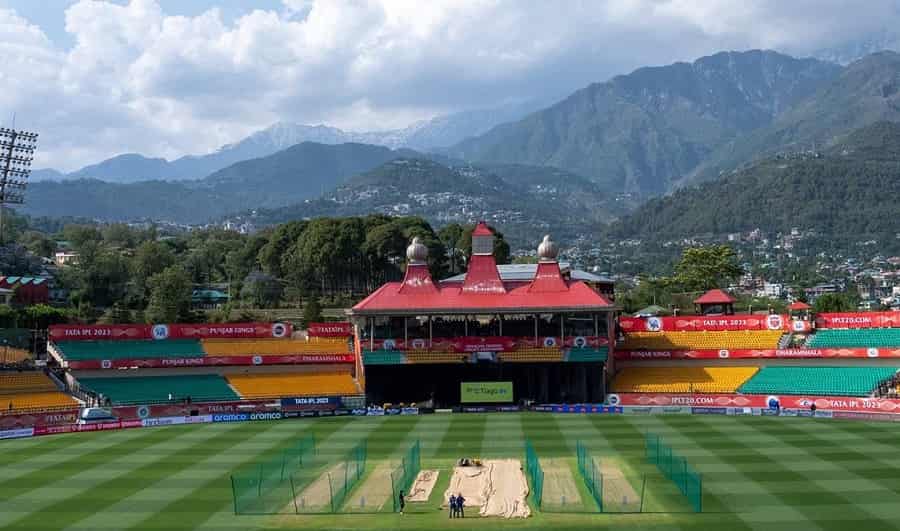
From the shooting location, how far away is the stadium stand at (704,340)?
223 feet

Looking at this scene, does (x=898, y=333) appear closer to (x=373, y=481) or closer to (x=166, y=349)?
(x=373, y=481)

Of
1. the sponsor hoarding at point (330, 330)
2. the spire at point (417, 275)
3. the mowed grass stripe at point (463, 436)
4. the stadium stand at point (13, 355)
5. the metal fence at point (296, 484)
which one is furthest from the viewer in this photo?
the sponsor hoarding at point (330, 330)

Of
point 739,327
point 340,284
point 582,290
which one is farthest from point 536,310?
point 340,284

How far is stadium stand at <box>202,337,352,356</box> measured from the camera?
69.1 metres

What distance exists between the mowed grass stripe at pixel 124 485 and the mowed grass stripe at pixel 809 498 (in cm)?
2510

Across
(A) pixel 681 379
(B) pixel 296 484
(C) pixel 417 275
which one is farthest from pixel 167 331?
(A) pixel 681 379

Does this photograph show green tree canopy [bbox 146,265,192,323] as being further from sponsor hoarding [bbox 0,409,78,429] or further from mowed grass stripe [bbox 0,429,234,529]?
mowed grass stripe [bbox 0,429,234,529]

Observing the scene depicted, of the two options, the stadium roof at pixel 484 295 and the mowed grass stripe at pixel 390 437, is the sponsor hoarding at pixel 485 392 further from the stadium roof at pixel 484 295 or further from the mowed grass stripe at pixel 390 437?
the stadium roof at pixel 484 295

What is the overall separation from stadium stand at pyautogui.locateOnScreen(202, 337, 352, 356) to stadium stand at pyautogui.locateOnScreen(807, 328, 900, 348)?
36.1 meters

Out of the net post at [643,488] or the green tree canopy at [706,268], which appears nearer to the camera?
the net post at [643,488]

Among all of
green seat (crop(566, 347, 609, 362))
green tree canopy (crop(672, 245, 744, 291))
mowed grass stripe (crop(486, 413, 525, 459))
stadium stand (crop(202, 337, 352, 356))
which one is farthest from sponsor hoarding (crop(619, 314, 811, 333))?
green tree canopy (crop(672, 245, 744, 291))

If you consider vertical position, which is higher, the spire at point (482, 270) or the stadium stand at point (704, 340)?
the spire at point (482, 270)

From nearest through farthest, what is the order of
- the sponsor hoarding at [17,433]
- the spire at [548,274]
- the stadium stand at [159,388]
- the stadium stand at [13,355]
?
the sponsor hoarding at [17,433] < the stadium stand at [159,388] < the stadium stand at [13,355] < the spire at [548,274]

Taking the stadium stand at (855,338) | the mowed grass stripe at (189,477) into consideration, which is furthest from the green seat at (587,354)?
the mowed grass stripe at (189,477)
